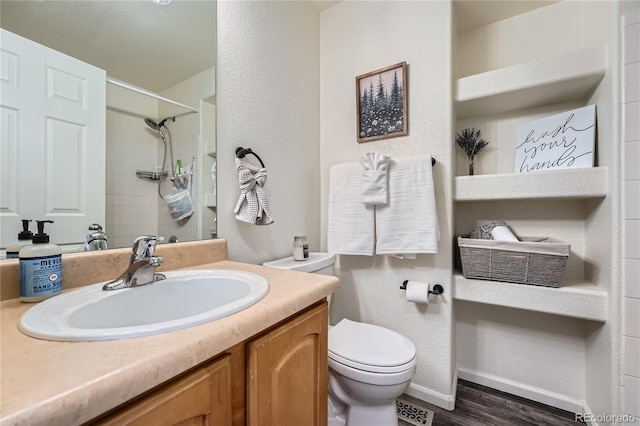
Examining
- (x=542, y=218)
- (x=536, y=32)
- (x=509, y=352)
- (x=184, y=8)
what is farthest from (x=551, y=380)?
(x=184, y=8)

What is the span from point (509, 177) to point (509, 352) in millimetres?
1033

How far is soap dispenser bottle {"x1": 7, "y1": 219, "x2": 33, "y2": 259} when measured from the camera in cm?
69

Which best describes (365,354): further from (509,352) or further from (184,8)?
(184,8)

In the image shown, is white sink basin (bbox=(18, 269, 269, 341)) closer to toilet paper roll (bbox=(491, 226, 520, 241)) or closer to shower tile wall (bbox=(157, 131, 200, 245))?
shower tile wall (bbox=(157, 131, 200, 245))

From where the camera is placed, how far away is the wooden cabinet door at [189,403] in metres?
0.38

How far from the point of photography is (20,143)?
711 mm

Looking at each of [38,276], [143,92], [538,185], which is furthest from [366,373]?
[143,92]

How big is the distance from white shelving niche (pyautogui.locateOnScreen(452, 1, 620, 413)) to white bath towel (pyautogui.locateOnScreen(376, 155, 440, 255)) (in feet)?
0.76

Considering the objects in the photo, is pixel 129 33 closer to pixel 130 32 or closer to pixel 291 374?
pixel 130 32

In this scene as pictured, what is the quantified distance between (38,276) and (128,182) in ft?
1.37

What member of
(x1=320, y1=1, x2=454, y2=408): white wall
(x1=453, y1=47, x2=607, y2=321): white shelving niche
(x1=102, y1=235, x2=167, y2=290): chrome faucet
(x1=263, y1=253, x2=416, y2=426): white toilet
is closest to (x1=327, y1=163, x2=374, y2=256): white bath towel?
(x1=320, y1=1, x2=454, y2=408): white wall

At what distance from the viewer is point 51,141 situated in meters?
0.76

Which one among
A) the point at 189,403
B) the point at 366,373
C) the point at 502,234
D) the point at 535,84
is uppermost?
the point at 535,84

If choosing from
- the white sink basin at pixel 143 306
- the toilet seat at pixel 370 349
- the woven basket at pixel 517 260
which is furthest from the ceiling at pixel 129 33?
the woven basket at pixel 517 260
